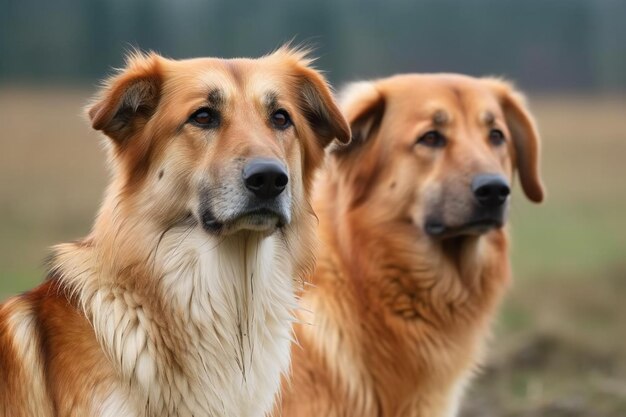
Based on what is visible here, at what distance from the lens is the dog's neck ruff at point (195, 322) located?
3.99 metres

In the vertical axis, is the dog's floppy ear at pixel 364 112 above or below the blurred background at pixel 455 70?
above

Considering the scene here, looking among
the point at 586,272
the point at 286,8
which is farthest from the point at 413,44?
the point at 586,272

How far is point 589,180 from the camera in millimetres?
22484

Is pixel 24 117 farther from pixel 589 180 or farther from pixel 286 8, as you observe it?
pixel 589 180

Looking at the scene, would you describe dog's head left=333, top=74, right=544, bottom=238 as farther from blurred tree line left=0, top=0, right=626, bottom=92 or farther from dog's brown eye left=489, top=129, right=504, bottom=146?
blurred tree line left=0, top=0, right=626, bottom=92

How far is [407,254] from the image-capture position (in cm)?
563

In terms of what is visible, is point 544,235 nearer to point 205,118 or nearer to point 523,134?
point 523,134

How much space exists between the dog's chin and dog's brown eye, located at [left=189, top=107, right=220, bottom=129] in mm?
1795

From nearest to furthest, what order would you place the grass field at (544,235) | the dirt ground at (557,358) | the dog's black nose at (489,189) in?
the dog's black nose at (489,189), the dirt ground at (557,358), the grass field at (544,235)

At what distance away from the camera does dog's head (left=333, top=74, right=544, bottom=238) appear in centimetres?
547

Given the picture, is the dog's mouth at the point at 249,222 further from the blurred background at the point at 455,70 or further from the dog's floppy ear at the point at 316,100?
the blurred background at the point at 455,70

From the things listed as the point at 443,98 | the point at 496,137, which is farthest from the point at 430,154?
the point at 496,137

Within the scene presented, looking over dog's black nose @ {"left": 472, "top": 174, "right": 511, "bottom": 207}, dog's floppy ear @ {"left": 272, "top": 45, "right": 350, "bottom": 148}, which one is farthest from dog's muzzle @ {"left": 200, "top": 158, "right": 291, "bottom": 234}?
dog's black nose @ {"left": 472, "top": 174, "right": 511, "bottom": 207}

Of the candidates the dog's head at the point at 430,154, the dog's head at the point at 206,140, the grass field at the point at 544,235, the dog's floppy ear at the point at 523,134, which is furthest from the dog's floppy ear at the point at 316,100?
the dog's floppy ear at the point at 523,134
